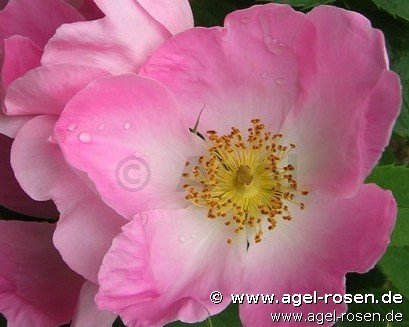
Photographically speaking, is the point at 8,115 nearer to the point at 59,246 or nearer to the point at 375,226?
the point at 59,246

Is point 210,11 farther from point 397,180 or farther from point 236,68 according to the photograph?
point 397,180

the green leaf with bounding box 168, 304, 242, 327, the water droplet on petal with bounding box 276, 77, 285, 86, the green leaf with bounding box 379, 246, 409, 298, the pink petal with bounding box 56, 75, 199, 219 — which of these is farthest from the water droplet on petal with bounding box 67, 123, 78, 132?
the green leaf with bounding box 379, 246, 409, 298

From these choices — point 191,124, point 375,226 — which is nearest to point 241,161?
point 191,124

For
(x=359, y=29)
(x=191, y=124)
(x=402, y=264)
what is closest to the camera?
(x=359, y=29)

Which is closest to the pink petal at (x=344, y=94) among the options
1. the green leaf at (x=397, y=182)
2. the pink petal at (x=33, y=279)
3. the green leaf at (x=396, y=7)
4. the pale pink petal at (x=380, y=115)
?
the pale pink petal at (x=380, y=115)

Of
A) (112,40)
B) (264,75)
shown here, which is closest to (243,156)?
(264,75)

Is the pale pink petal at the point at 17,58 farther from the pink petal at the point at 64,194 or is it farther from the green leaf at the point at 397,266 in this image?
the green leaf at the point at 397,266

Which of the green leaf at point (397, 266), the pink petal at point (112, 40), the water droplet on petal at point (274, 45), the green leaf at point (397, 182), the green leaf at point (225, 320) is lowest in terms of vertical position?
the green leaf at point (225, 320)
